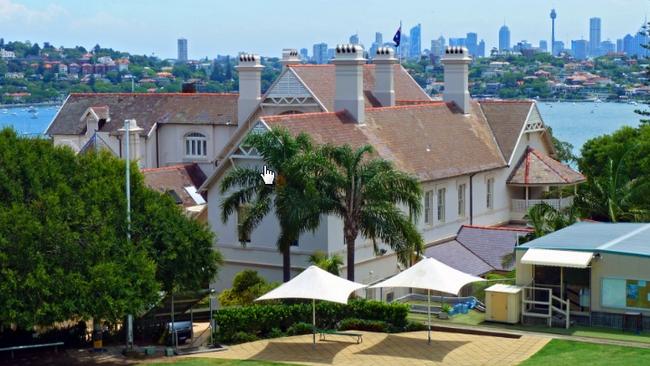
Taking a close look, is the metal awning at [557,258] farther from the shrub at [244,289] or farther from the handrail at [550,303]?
the shrub at [244,289]

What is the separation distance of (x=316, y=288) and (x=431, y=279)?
10.5 ft

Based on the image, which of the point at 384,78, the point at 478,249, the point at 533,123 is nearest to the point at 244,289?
the point at 478,249

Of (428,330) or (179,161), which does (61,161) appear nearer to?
(428,330)

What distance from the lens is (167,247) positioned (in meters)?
32.3

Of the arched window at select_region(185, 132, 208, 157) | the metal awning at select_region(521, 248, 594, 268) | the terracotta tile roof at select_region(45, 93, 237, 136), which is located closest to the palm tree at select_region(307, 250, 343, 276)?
the metal awning at select_region(521, 248, 594, 268)

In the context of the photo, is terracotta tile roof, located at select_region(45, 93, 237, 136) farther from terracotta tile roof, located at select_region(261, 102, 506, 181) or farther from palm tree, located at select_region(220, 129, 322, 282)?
palm tree, located at select_region(220, 129, 322, 282)

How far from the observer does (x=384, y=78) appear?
5497 cm

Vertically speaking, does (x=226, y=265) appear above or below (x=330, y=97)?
below

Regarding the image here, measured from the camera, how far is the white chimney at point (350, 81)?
4601 cm

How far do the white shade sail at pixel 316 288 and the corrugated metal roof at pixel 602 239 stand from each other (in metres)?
6.49

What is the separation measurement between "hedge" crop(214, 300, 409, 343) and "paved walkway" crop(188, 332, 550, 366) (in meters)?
0.60

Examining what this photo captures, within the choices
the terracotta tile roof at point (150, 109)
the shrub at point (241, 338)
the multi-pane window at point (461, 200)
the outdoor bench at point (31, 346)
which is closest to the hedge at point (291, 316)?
the shrub at point (241, 338)

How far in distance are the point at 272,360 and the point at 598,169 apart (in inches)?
1338

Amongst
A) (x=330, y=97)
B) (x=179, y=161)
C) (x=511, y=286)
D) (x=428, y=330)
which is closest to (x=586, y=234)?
(x=511, y=286)
